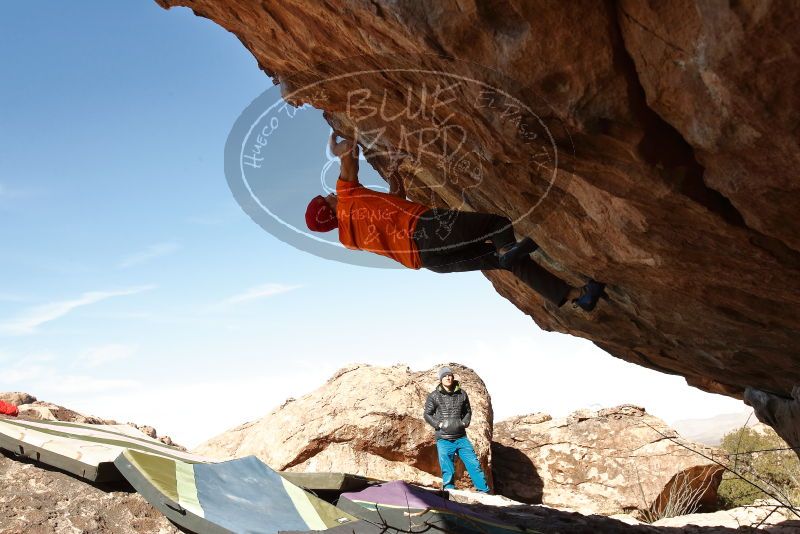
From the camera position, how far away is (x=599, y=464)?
1162 centimetres

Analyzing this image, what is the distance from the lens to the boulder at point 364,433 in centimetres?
1013

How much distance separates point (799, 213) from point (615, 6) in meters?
1.62

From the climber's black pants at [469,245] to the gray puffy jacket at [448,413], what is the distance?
3992 mm

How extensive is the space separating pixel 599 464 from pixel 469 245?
25.4ft

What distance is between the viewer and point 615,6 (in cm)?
312

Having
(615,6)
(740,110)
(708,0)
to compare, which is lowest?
(740,110)

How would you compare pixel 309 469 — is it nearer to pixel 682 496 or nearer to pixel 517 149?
pixel 682 496

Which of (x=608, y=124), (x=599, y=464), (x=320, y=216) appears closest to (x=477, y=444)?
(x=599, y=464)

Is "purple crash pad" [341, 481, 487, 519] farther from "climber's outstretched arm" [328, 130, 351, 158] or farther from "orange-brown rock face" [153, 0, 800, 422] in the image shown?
"climber's outstretched arm" [328, 130, 351, 158]

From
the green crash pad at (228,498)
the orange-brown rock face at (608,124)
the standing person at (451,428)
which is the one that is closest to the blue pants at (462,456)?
the standing person at (451,428)

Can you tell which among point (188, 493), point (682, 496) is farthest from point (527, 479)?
point (188, 493)

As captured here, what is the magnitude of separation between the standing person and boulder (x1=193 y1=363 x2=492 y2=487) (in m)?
0.90

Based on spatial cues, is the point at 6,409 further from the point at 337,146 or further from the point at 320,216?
the point at 337,146

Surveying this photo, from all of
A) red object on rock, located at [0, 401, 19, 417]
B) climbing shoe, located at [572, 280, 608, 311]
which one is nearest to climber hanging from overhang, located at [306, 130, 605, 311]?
climbing shoe, located at [572, 280, 608, 311]
